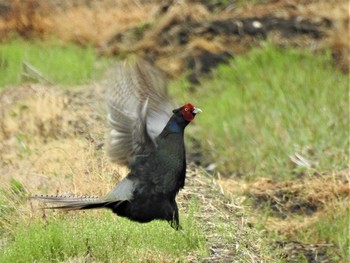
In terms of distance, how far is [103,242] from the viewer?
8.04 m

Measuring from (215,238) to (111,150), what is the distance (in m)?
1.13

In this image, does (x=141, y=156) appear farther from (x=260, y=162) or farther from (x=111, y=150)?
(x=260, y=162)

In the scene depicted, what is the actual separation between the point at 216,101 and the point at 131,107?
271 inches

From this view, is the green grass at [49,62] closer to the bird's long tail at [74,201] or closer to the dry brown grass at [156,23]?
the dry brown grass at [156,23]

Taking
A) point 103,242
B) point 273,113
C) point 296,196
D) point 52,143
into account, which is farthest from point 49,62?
point 103,242

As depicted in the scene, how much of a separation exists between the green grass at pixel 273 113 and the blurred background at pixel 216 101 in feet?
0.06

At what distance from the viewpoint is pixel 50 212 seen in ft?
29.1

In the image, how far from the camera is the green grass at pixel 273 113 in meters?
12.7

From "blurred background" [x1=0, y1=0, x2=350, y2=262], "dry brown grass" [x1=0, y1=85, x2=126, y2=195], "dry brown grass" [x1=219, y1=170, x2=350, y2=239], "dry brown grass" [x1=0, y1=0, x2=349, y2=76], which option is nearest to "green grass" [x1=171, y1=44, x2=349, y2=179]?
"blurred background" [x1=0, y1=0, x2=350, y2=262]

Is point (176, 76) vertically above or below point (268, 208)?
above

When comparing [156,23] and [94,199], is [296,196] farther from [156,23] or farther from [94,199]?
[156,23]

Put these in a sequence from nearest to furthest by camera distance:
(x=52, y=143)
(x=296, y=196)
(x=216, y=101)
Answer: (x=52, y=143)
(x=296, y=196)
(x=216, y=101)

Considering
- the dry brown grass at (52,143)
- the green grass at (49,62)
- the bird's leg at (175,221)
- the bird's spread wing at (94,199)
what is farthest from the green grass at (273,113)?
the bird's spread wing at (94,199)

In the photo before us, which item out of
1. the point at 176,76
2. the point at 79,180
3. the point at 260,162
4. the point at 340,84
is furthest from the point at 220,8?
the point at 79,180
